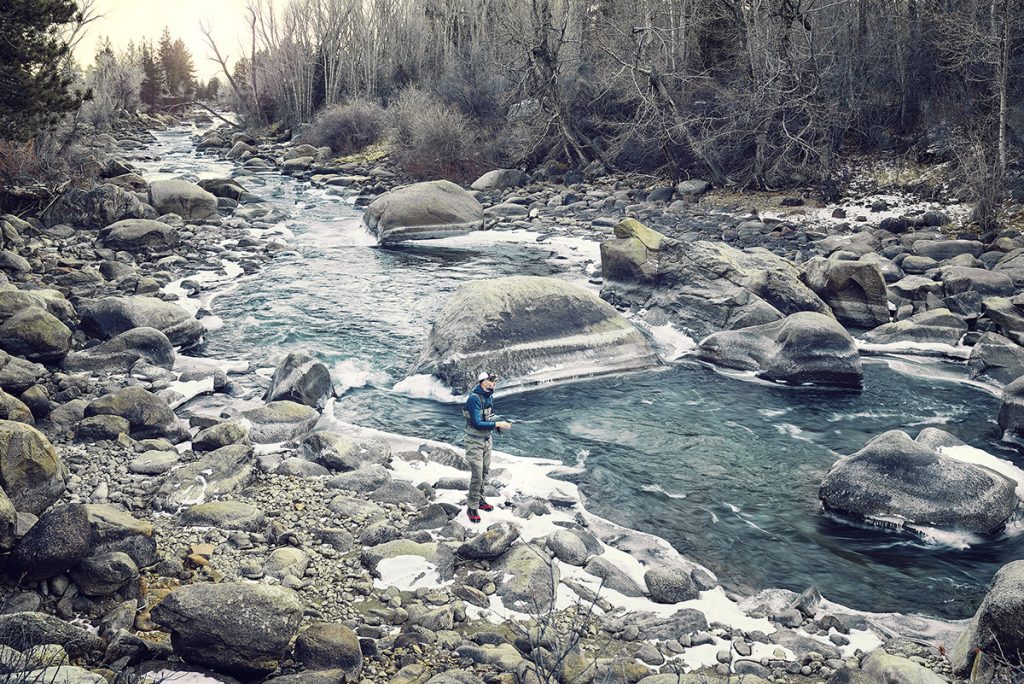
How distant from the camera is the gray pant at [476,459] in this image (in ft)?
25.7

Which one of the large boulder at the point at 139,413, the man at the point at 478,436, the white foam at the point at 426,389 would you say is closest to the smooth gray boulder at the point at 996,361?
the white foam at the point at 426,389

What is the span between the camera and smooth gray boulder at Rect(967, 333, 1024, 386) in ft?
39.3

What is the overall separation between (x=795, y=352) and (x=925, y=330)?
2935mm

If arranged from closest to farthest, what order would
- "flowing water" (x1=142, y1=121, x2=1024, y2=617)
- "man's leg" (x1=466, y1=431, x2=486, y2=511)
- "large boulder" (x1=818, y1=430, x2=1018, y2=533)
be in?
"flowing water" (x1=142, y1=121, x2=1024, y2=617) < "man's leg" (x1=466, y1=431, x2=486, y2=511) < "large boulder" (x1=818, y1=430, x2=1018, y2=533)

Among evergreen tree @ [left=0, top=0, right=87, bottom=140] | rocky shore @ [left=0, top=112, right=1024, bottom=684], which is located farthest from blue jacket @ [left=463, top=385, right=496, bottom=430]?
evergreen tree @ [left=0, top=0, right=87, bottom=140]

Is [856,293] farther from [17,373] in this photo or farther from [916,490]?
[17,373]

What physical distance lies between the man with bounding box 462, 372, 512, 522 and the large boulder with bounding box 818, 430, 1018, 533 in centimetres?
364

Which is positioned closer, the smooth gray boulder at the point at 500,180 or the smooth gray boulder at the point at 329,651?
the smooth gray boulder at the point at 329,651

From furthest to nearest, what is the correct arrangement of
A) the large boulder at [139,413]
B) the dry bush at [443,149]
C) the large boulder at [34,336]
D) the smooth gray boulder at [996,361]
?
the dry bush at [443,149] < the smooth gray boulder at [996,361] < the large boulder at [34,336] < the large boulder at [139,413]

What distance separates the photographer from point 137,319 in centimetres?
1284

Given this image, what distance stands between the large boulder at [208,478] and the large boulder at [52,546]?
1.56m

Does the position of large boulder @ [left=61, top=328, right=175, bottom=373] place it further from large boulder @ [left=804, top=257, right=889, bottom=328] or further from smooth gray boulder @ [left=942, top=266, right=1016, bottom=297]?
smooth gray boulder @ [left=942, top=266, right=1016, bottom=297]

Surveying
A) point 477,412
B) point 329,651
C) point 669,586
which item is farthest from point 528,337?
point 329,651

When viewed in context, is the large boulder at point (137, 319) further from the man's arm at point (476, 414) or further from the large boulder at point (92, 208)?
the large boulder at point (92, 208)
